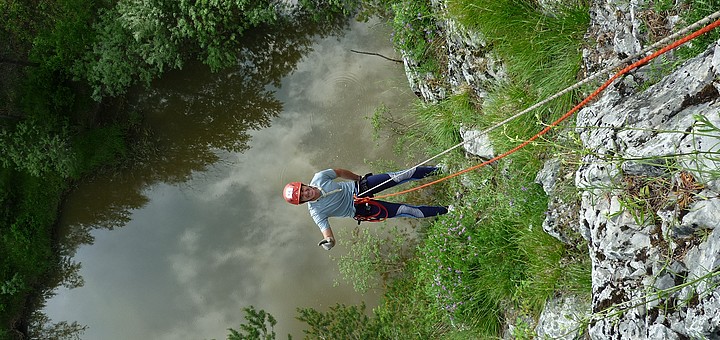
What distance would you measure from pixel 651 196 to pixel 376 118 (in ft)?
14.0

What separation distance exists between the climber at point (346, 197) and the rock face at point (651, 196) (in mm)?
2372

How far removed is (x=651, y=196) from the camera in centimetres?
280

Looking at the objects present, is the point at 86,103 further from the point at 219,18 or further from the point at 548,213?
the point at 548,213

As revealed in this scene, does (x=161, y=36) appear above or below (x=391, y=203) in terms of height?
above

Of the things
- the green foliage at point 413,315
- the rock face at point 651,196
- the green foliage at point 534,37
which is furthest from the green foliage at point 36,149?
the rock face at point 651,196

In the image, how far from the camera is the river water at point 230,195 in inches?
283

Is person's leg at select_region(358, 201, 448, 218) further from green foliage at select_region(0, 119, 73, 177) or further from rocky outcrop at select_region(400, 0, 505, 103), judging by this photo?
green foliage at select_region(0, 119, 73, 177)

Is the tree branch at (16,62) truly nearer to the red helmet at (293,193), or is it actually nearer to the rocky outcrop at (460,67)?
the red helmet at (293,193)

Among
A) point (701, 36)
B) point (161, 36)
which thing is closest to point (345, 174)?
point (701, 36)

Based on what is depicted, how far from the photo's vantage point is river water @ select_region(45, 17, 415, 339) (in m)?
7.19

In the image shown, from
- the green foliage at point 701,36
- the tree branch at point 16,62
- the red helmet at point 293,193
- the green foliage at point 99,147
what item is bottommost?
the green foliage at point 701,36

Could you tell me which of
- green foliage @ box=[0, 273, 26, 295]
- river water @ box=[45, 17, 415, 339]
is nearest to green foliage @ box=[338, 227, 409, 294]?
river water @ box=[45, 17, 415, 339]

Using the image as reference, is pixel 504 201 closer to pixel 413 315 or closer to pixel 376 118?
pixel 413 315

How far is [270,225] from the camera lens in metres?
7.51
